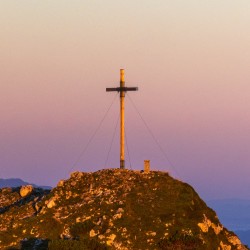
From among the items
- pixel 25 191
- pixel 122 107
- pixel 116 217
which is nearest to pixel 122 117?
pixel 122 107

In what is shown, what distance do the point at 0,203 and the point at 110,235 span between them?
61.5ft

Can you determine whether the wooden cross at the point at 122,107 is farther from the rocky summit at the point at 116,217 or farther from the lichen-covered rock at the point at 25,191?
the lichen-covered rock at the point at 25,191

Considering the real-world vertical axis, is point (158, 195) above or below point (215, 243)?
above

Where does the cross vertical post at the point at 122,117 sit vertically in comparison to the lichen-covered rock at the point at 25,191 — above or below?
above

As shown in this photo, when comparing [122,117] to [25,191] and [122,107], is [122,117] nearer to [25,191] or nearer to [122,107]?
[122,107]

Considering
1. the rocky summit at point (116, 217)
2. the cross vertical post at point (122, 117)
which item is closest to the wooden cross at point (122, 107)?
the cross vertical post at point (122, 117)

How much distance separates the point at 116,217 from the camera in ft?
189

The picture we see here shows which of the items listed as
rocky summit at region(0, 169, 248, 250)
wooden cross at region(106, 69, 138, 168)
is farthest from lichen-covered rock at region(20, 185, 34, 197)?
wooden cross at region(106, 69, 138, 168)

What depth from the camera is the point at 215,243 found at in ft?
190

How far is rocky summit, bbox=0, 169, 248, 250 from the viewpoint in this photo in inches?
2169

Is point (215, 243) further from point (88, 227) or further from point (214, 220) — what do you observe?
point (88, 227)

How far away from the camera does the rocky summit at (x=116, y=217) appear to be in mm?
55094

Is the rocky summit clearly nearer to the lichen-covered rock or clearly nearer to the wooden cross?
the wooden cross

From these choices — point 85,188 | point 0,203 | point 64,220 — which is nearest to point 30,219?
point 64,220
